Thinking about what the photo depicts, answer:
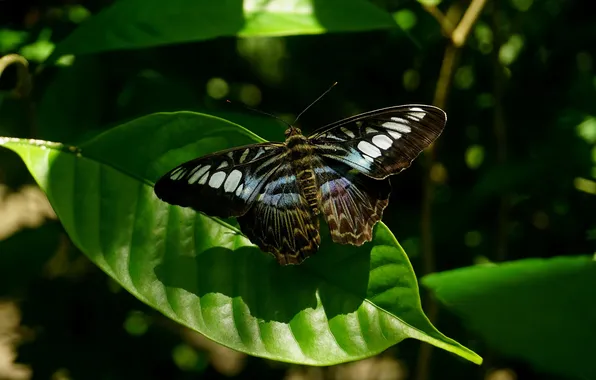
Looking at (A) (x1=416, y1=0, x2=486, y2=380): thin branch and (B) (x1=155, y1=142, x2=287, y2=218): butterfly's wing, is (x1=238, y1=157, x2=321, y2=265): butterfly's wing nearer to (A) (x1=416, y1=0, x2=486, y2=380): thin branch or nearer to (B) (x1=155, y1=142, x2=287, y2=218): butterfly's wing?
(B) (x1=155, y1=142, x2=287, y2=218): butterfly's wing

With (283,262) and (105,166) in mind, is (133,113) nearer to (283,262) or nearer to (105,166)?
(105,166)

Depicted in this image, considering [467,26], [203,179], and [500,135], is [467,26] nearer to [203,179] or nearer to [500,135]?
[500,135]

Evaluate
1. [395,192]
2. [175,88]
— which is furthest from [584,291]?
[395,192]

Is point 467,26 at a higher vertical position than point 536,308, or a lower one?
higher

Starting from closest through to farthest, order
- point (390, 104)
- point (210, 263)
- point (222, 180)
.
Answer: point (210, 263) → point (222, 180) → point (390, 104)

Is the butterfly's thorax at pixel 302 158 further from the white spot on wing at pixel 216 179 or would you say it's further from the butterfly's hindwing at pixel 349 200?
the white spot on wing at pixel 216 179

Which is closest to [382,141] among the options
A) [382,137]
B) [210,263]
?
[382,137]

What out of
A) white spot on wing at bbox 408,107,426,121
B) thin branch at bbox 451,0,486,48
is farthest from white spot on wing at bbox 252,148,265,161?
thin branch at bbox 451,0,486,48
